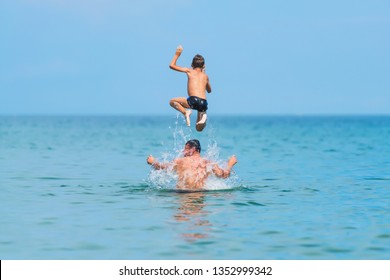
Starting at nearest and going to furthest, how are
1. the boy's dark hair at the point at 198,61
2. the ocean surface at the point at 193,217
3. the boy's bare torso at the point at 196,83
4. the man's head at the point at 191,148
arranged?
1. the ocean surface at the point at 193,217
2. the boy's bare torso at the point at 196,83
3. the boy's dark hair at the point at 198,61
4. the man's head at the point at 191,148

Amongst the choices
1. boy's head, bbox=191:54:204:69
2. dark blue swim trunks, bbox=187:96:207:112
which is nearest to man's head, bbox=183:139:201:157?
dark blue swim trunks, bbox=187:96:207:112

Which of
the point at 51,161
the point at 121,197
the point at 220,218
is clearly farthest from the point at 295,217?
the point at 51,161

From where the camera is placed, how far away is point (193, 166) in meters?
19.7

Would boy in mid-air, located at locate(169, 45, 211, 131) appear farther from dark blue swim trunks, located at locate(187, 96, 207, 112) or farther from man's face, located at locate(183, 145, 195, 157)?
man's face, located at locate(183, 145, 195, 157)

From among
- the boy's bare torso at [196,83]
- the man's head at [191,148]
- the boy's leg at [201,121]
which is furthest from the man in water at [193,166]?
the boy's bare torso at [196,83]

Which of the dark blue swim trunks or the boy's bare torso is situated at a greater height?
the boy's bare torso

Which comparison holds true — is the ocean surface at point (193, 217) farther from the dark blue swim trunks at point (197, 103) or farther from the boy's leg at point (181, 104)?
the dark blue swim trunks at point (197, 103)

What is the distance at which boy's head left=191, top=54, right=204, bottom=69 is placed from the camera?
56.9 ft

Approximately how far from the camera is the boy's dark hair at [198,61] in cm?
1734

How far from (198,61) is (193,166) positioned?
3.35 meters

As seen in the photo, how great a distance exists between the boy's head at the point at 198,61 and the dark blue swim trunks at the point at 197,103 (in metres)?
0.72

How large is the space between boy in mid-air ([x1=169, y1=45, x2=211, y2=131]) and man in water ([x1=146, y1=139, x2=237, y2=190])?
2.08 metres

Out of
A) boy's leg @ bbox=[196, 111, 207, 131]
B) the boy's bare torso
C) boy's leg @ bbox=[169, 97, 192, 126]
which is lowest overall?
boy's leg @ bbox=[196, 111, 207, 131]
